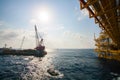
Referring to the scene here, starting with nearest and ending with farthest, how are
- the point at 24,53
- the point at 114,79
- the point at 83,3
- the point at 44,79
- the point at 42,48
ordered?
the point at 83,3, the point at 114,79, the point at 44,79, the point at 24,53, the point at 42,48

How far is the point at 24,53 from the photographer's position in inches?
4220

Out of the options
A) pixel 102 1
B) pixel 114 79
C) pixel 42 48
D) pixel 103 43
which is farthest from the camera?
pixel 42 48

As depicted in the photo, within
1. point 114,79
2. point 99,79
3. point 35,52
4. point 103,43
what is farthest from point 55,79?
point 35,52

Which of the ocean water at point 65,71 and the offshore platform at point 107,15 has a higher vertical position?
the offshore platform at point 107,15

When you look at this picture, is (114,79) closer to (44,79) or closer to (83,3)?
(44,79)

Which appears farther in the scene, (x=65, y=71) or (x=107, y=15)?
(x=65, y=71)

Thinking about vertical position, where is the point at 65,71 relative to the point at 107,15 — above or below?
below

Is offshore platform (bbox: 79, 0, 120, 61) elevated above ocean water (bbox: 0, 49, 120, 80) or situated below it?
above

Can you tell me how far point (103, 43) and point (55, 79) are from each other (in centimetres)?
3654

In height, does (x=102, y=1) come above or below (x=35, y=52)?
above

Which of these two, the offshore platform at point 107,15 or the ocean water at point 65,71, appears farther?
the ocean water at point 65,71

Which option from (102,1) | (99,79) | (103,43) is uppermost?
(102,1)

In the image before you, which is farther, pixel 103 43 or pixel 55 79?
pixel 103 43

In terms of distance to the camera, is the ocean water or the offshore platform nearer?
the offshore platform
